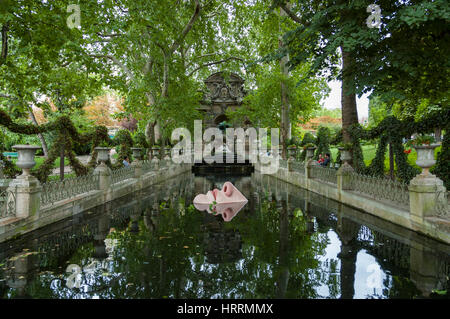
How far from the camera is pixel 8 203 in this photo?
635 cm

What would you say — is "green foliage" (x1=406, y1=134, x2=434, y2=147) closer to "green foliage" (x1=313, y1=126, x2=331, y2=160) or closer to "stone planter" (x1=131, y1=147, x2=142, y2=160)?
"green foliage" (x1=313, y1=126, x2=331, y2=160)

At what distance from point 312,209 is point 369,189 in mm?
1821

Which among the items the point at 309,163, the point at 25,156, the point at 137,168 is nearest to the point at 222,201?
the point at 309,163

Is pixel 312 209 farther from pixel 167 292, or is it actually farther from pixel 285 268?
pixel 167 292

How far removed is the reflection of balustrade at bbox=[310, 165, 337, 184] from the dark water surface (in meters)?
3.50

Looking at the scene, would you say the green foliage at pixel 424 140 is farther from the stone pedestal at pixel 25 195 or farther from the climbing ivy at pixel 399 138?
the stone pedestal at pixel 25 195

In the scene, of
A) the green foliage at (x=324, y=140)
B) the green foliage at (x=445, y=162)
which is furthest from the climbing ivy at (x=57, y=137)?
the green foliage at (x=324, y=140)

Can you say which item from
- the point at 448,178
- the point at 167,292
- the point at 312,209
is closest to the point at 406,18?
the point at 448,178

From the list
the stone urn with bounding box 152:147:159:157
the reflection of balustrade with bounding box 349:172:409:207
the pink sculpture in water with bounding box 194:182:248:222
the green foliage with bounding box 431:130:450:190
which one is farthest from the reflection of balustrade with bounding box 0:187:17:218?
the stone urn with bounding box 152:147:159:157

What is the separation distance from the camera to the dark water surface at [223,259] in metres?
4.06

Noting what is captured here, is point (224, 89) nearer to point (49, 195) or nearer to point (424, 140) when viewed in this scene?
point (49, 195)

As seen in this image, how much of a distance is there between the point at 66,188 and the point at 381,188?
350 inches

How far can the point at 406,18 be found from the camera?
257 inches

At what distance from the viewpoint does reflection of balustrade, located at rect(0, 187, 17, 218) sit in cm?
617
